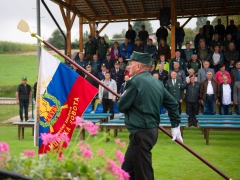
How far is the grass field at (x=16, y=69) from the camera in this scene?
1550 inches

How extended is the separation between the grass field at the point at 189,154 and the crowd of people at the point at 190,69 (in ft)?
4.15

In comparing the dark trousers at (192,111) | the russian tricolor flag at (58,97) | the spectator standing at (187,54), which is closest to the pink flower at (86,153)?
the russian tricolor flag at (58,97)

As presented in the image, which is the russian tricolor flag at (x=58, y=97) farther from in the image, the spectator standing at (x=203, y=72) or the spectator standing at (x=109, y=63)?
the spectator standing at (x=109, y=63)

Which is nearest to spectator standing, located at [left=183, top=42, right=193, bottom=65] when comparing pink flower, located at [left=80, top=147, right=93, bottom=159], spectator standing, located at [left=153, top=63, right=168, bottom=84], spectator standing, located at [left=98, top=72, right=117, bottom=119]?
spectator standing, located at [left=153, top=63, right=168, bottom=84]

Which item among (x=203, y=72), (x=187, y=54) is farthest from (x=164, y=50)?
(x=203, y=72)

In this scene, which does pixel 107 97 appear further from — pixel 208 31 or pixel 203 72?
pixel 208 31

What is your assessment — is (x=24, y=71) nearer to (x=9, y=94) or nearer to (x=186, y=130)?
(x=9, y=94)

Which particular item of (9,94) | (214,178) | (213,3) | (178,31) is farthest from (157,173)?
(9,94)

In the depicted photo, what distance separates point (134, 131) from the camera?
509 centimetres

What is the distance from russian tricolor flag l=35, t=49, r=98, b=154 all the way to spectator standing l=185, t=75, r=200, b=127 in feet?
29.1

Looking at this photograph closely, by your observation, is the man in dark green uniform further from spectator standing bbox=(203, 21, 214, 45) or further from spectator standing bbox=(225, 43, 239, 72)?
spectator standing bbox=(203, 21, 214, 45)

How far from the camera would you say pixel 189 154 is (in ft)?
32.8

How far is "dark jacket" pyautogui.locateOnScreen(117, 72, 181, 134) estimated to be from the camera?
5031mm

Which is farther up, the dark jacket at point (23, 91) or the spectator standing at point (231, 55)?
the spectator standing at point (231, 55)
